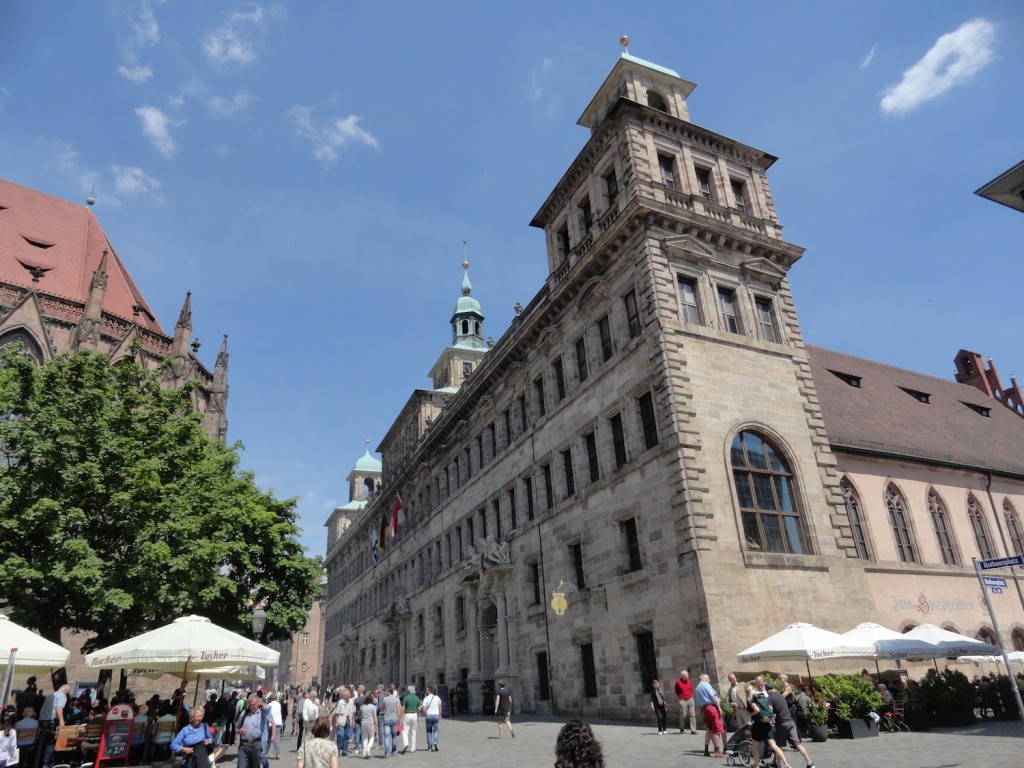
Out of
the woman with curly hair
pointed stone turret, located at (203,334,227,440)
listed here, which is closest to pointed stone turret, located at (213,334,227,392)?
pointed stone turret, located at (203,334,227,440)

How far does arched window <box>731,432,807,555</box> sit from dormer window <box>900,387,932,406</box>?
20.8 metres

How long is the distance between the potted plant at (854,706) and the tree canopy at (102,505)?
56.4ft

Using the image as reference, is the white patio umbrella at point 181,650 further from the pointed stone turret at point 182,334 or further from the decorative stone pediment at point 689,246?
the pointed stone turret at point 182,334

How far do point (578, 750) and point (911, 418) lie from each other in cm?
3464

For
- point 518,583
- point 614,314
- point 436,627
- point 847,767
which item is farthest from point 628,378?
point 436,627

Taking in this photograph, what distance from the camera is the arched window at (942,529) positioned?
91.2 feet

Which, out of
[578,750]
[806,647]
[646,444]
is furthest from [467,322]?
[578,750]

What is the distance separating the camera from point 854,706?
50.1 feet

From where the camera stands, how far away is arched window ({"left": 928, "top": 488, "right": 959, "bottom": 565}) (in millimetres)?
27797

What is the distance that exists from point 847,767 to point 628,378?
13694mm

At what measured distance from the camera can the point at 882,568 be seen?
25062 mm

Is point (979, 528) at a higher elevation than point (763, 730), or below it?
higher

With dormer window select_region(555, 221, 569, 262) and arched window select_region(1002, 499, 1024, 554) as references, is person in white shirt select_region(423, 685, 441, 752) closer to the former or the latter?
dormer window select_region(555, 221, 569, 262)

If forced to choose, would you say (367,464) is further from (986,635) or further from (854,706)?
(854,706)
